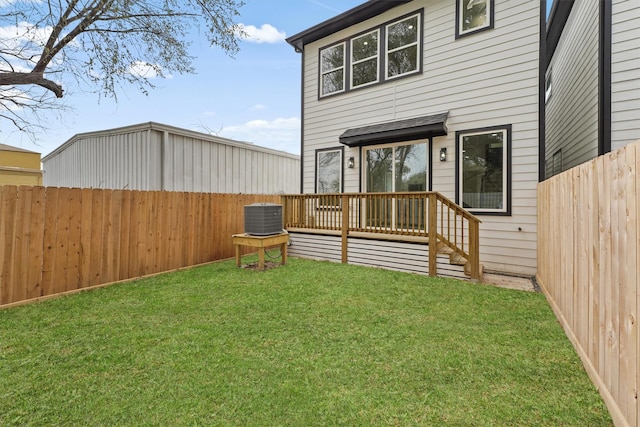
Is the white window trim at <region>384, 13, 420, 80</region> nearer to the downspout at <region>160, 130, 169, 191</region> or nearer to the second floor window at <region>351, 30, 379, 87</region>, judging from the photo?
the second floor window at <region>351, 30, 379, 87</region>

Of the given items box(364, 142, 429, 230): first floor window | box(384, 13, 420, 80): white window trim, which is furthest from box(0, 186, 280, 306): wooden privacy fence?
box(384, 13, 420, 80): white window trim

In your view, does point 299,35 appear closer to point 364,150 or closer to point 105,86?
point 364,150

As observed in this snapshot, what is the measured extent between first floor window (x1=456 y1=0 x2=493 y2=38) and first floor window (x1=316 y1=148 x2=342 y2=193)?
3679 millimetres

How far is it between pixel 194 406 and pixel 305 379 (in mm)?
739

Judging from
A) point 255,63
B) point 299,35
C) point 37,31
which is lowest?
point 37,31

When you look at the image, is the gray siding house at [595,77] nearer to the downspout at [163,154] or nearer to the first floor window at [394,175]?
the first floor window at [394,175]

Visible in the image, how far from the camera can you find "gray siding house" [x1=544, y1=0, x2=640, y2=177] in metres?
4.25

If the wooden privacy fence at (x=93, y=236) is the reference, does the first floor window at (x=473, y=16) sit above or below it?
above

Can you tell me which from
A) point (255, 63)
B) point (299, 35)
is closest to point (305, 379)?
point (299, 35)

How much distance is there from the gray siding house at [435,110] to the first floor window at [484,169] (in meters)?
0.02

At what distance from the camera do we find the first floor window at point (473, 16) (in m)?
5.81

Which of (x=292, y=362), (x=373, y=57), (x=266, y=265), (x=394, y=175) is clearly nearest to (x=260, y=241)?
(x=266, y=265)

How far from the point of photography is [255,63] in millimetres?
11859

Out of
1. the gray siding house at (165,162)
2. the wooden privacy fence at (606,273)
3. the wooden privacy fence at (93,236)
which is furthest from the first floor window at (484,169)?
the gray siding house at (165,162)
